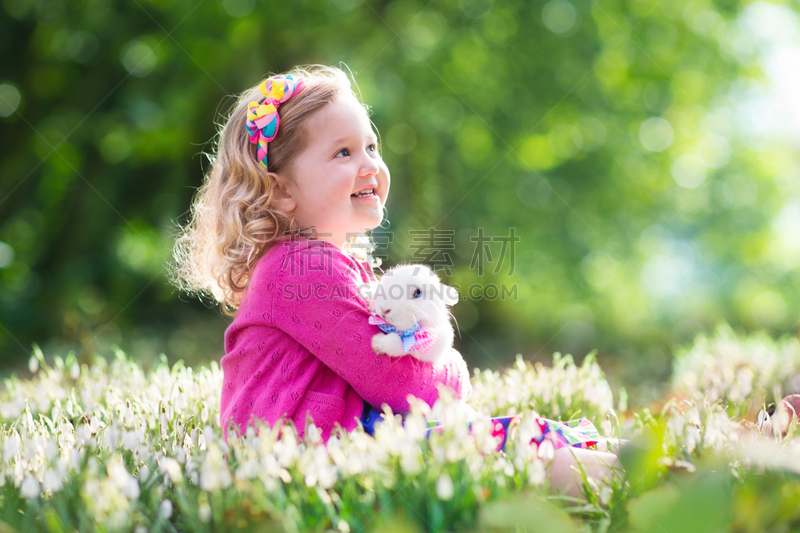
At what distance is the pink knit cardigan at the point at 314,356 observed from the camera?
93.8 inches

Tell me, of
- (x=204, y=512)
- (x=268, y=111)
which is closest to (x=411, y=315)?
(x=204, y=512)

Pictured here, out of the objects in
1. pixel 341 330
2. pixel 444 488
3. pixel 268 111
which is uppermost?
pixel 268 111

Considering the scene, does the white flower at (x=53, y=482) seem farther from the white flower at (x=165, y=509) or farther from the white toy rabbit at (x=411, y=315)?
the white toy rabbit at (x=411, y=315)

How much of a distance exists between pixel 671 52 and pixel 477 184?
3.34 m

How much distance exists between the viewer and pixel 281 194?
9.62 feet

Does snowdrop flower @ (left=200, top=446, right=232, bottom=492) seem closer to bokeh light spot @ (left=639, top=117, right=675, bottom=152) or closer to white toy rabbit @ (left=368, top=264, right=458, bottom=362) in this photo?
white toy rabbit @ (left=368, top=264, right=458, bottom=362)

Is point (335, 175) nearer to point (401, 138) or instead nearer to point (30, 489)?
point (30, 489)

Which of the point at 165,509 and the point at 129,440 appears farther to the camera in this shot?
the point at 129,440

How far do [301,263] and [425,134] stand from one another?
697 centimetres

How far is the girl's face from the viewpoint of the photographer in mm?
2783

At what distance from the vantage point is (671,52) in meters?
8.88

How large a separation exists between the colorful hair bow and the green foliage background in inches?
204

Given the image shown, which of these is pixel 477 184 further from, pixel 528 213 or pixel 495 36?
pixel 495 36

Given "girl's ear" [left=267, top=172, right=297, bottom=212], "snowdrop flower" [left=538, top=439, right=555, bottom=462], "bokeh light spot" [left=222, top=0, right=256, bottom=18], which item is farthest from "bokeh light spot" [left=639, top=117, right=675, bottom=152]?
"snowdrop flower" [left=538, top=439, right=555, bottom=462]
